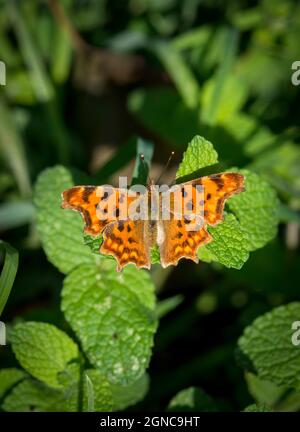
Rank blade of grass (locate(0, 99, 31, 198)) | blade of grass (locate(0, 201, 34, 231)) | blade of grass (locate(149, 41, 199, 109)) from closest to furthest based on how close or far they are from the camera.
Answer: blade of grass (locate(0, 201, 34, 231)) < blade of grass (locate(0, 99, 31, 198)) < blade of grass (locate(149, 41, 199, 109))

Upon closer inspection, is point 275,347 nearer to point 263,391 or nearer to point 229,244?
point 263,391

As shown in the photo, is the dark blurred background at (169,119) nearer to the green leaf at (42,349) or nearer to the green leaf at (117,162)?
the green leaf at (117,162)

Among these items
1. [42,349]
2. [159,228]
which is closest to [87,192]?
[159,228]

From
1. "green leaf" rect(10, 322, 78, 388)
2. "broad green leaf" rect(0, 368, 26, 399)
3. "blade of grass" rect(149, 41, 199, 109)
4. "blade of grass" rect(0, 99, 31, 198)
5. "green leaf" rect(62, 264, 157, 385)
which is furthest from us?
"blade of grass" rect(149, 41, 199, 109)

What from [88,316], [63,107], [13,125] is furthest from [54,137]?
[88,316]

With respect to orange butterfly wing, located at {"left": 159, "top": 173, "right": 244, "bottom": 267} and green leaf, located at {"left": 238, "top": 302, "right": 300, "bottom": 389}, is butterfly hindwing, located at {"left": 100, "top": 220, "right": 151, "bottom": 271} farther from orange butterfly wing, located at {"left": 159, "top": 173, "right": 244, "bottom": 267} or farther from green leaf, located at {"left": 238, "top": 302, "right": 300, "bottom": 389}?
green leaf, located at {"left": 238, "top": 302, "right": 300, "bottom": 389}

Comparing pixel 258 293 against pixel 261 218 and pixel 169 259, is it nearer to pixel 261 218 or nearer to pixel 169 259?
pixel 261 218

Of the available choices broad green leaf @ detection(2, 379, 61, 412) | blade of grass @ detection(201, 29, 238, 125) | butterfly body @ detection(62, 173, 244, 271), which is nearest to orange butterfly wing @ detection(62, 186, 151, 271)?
butterfly body @ detection(62, 173, 244, 271)
